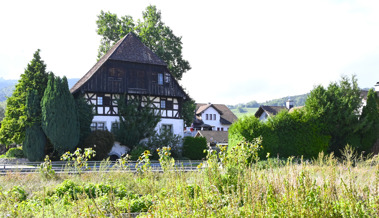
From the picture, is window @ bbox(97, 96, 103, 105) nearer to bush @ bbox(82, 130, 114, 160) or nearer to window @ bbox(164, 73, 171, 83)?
bush @ bbox(82, 130, 114, 160)

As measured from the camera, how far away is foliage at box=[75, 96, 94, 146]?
94.5 ft

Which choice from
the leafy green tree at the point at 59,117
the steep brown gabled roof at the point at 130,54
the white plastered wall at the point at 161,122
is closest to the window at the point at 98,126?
the white plastered wall at the point at 161,122

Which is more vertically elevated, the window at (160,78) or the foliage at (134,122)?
the window at (160,78)

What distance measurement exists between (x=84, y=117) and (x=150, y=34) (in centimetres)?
1363

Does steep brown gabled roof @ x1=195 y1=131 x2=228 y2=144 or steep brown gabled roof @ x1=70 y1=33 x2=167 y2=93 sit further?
steep brown gabled roof @ x1=195 y1=131 x2=228 y2=144

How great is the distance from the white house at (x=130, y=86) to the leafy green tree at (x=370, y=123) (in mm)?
15641

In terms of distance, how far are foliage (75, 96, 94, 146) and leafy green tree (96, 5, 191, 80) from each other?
11.4 m

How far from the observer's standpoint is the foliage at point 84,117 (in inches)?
1134

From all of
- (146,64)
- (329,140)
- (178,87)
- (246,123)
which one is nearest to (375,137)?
(329,140)

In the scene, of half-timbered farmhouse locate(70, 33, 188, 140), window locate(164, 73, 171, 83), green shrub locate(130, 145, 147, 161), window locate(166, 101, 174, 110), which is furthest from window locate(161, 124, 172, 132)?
window locate(164, 73, 171, 83)

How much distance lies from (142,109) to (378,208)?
28.3 meters

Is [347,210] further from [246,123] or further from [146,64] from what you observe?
[146,64]

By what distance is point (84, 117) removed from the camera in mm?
29078

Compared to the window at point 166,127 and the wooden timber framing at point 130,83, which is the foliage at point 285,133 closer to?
the window at point 166,127
